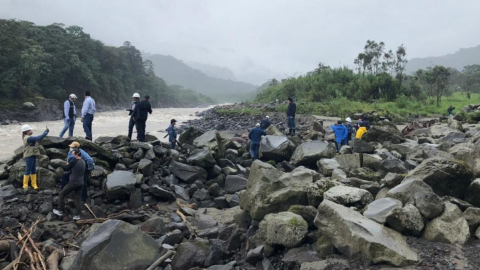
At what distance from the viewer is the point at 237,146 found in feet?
46.9

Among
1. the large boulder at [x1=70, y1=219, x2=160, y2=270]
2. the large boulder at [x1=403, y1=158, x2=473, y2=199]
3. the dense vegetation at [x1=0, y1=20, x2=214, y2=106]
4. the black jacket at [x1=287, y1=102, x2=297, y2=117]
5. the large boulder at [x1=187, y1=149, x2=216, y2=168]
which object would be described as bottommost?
the large boulder at [x1=70, y1=219, x2=160, y2=270]

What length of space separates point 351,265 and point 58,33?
179 ft

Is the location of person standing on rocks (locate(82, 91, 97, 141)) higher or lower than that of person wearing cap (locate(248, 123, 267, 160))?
higher

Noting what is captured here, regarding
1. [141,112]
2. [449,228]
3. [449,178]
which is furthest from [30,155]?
[449,178]

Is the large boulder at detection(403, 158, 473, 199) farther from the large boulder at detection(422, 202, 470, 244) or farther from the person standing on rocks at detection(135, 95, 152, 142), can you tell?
the person standing on rocks at detection(135, 95, 152, 142)

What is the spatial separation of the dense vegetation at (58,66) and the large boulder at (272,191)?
3480cm

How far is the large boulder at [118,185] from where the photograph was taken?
845cm

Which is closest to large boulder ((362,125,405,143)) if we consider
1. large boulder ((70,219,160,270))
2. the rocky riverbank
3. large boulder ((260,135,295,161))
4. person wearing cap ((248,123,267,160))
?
the rocky riverbank

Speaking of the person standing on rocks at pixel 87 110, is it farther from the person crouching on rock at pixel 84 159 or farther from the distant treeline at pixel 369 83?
the distant treeline at pixel 369 83

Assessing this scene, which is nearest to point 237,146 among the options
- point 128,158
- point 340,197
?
point 128,158

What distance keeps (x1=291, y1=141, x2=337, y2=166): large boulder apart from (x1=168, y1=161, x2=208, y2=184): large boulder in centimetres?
335

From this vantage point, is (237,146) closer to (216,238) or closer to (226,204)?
(226,204)

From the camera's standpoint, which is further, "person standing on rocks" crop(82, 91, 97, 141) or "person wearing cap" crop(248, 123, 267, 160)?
"person wearing cap" crop(248, 123, 267, 160)

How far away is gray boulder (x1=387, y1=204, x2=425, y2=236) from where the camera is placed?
186 inches
